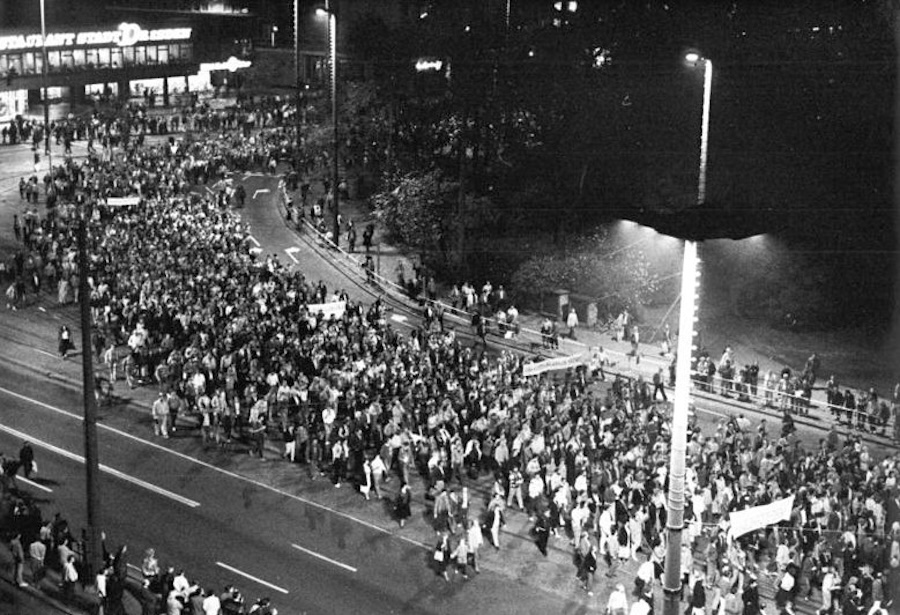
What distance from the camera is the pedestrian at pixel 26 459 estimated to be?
2703cm

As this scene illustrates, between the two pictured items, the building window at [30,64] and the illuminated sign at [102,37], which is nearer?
the illuminated sign at [102,37]

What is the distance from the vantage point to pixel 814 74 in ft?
161

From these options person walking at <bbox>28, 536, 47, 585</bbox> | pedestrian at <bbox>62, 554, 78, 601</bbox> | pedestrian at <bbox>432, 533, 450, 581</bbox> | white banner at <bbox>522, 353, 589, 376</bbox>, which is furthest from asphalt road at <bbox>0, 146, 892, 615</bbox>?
white banner at <bbox>522, 353, 589, 376</bbox>

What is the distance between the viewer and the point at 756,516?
1950cm

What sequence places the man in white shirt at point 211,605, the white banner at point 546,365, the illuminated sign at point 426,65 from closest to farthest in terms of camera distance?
the man in white shirt at point 211,605 → the white banner at point 546,365 → the illuminated sign at point 426,65

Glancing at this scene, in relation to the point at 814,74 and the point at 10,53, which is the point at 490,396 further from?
the point at 10,53

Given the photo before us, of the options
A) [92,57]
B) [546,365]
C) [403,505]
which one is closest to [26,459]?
[403,505]

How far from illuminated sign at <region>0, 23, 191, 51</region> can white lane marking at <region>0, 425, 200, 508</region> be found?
2139 inches

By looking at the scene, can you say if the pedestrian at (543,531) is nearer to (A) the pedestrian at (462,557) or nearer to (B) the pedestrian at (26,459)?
(A) the pedestrian at (462,557)

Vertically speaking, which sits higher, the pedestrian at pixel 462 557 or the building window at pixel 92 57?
the building window at pixel 92 57

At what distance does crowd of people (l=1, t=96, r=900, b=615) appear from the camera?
23141mm

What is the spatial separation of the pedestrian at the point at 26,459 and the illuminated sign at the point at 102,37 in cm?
5709

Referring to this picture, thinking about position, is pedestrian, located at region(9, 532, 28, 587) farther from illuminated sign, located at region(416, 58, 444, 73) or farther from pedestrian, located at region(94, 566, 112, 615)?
illuminated sign, located at region(416, 58, 444, 73)

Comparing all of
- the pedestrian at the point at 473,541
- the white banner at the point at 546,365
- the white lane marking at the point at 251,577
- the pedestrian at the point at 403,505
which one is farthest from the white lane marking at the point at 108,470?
the white banner at the point at 546,365
